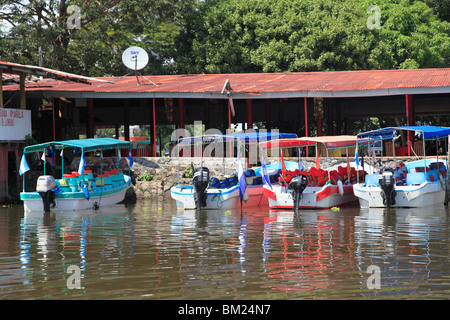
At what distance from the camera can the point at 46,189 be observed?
19.6m

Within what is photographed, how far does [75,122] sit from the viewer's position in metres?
31.6

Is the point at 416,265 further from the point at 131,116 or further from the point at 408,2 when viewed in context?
the point at 408,2

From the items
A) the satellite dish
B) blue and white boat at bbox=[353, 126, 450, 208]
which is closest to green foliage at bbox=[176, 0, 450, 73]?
the satellite dish

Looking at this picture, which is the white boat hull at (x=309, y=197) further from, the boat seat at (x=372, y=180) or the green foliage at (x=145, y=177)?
the green foliage at (x=145, y=177)

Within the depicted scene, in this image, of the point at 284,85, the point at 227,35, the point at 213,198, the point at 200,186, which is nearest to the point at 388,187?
the point at 213,198

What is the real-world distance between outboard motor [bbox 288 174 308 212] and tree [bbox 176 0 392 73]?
16241 millimetres

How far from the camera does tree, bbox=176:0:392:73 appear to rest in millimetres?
34188

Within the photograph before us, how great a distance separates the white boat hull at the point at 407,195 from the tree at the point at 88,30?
1955 centimetres

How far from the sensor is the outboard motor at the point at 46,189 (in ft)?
64.1

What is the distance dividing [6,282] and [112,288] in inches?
68.5

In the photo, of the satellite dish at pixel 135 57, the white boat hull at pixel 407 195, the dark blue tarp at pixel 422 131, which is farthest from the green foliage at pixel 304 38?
the white boat hull at pixel 407 195

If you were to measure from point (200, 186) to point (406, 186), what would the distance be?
634cm

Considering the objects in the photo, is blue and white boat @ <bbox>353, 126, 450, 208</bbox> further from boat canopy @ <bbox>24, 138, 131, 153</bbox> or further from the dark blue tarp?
boat canopy @ <bbox>24, 138, 131, 153</bbox>

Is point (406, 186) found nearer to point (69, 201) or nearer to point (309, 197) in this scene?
point (309, 197)
